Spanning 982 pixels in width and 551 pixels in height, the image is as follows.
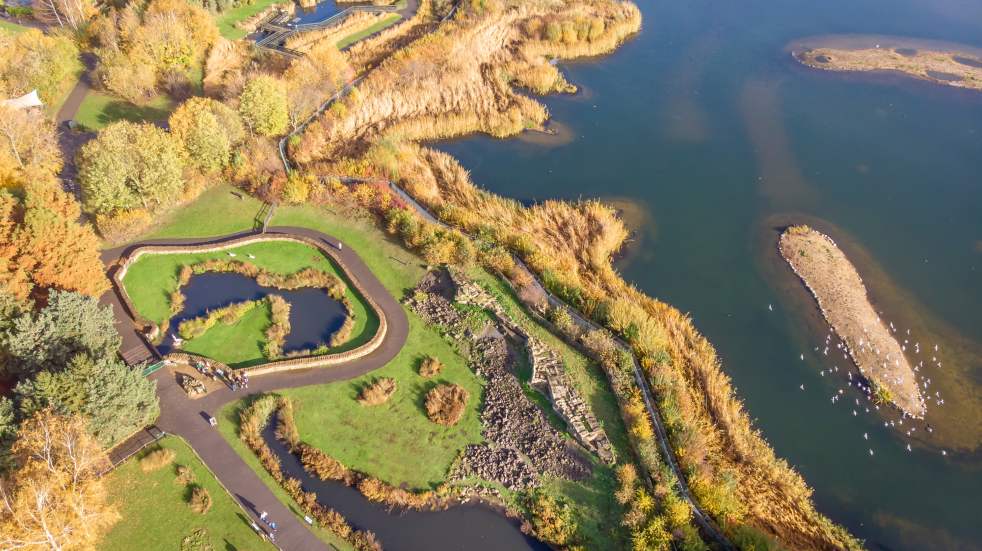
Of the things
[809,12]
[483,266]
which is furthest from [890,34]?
[483,266]

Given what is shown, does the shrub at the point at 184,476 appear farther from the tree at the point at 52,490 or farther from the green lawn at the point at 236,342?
the green lawn at the point at 236,342

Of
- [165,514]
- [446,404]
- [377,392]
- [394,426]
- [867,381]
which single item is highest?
[377,392]

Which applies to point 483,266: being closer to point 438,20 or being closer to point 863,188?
point 863,188

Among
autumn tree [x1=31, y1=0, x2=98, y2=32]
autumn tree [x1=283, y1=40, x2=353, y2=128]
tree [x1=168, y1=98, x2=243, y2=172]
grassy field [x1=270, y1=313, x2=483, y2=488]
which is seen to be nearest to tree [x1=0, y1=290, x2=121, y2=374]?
grassy field [x1=270, y1=313, x2=483, y2=488]

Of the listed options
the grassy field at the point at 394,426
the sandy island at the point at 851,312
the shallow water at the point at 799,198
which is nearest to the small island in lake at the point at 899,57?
the shallow water at the point at 799,198

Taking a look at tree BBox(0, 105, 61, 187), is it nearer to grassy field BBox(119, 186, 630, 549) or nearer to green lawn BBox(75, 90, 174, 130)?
green lawn BBox(75, 90, 174, 130)

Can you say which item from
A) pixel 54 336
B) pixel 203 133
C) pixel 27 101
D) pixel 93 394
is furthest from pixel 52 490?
pixel 27 101

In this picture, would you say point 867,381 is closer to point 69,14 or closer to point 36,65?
point 36,65
